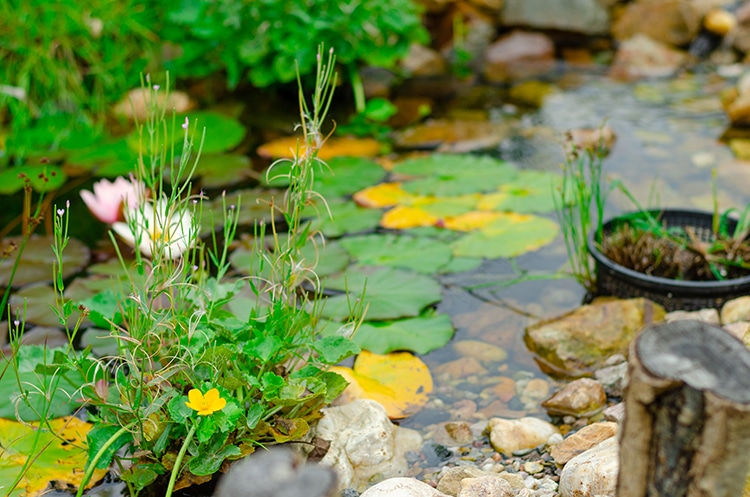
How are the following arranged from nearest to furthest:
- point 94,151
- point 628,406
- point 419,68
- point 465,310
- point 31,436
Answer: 1. point 628,406
2. point 31,436
3. point 465,310
4. point 94,151
5. point 419,68

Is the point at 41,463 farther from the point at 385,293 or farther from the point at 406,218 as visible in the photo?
the point at 406,218

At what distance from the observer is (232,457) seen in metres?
1.53

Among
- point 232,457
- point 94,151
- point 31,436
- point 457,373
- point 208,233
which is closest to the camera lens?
point 232,457

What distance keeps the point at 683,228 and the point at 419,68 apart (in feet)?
9.45

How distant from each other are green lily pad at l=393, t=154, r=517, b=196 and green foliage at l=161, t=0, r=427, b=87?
745 mm

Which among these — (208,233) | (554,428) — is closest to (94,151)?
(208,233)

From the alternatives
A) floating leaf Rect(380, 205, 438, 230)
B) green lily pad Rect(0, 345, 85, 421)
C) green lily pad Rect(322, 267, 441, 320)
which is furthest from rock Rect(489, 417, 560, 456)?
floating leaf Rect(380, 205, 438, 230)

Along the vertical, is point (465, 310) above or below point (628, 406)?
below

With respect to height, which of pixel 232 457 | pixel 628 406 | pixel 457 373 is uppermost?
pixel 628 406

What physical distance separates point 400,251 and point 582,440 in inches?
Result: 43.6

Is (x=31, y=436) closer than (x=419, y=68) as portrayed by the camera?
Yes

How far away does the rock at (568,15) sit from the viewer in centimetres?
516

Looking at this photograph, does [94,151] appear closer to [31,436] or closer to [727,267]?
[31,436]

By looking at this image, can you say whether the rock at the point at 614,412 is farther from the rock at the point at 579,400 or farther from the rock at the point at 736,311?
the rock at the point at 736,311
